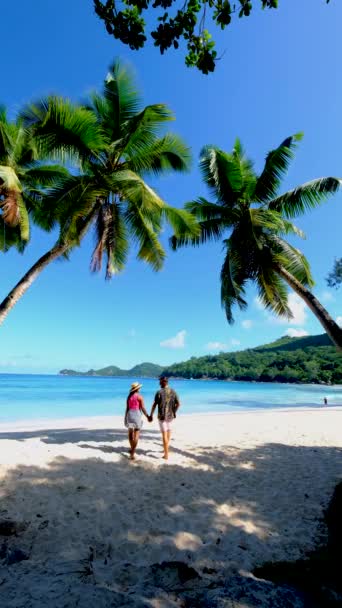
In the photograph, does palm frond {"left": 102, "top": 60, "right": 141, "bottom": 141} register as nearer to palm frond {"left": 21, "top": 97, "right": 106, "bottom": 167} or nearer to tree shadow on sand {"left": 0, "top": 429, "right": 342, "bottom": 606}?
palm frond {"left": 21, "top": 97, "right": 106, "bottom": 167}

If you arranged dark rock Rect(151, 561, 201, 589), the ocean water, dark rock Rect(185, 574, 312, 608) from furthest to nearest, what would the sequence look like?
the ocean water, dark rock Rect(151, 561, 201, 589), dark rock Rect(185, 574, 312, 608)

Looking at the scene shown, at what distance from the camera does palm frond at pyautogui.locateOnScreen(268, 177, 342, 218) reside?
8498 mm

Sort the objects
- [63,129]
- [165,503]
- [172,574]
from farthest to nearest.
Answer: [63,129] → [165,503] → [172,574]

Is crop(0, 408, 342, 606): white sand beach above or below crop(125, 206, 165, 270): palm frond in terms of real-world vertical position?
below

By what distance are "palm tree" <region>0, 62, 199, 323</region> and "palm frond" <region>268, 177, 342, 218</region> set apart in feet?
9.81

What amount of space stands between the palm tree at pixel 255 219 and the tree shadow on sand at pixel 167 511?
499cm

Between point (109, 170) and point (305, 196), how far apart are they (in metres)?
5.81

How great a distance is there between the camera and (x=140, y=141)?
876cm

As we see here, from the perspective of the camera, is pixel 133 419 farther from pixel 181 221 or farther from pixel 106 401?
pixel 106 401

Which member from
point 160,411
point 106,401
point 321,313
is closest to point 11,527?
point 160,411

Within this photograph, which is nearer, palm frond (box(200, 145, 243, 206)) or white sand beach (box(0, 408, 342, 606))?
white sand beach (box(0, 408, 342, 606))

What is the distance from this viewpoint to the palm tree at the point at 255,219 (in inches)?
353

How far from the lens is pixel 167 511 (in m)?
4.51

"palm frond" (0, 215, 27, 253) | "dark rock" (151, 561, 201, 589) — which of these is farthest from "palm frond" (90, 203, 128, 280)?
"dark rock" (151, 561, 201, 589)
